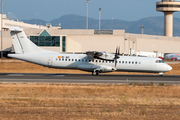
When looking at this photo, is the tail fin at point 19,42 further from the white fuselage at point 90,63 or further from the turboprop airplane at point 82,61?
the white fuselage at point 90,63

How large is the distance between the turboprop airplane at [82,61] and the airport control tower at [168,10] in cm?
8927

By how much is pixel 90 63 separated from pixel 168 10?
9570 centimetres

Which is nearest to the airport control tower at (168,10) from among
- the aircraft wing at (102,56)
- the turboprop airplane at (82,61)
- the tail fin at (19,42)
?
the turboprop airplane at (82,61)

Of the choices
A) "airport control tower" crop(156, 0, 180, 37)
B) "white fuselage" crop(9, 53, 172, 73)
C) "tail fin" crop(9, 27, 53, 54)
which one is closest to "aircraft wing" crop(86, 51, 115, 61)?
"white fuselage" crop(9, 53, 172, 73)

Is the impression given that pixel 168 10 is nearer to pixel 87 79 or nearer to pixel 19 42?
pixel 19 42

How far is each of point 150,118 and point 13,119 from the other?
706cm

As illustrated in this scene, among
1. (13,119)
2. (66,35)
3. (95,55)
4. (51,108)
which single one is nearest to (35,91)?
(51,108)

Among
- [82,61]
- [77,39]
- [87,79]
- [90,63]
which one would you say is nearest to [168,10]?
[77,39]

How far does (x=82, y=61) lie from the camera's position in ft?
127

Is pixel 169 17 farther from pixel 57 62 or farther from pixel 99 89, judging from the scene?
pixel 99 89

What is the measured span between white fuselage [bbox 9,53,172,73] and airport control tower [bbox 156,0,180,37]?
89330 mm

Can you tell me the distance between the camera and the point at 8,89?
991 inches

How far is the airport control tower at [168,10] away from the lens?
406ft

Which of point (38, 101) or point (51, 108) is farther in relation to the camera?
point (38, 101)
